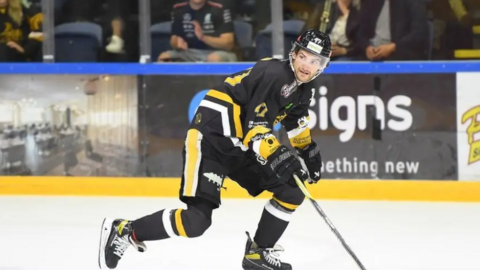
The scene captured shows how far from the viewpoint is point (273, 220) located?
354 cm

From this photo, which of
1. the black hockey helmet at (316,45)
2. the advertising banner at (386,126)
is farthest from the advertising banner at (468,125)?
the black hockey helmet at (316,45)

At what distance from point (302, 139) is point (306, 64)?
0.48 meters

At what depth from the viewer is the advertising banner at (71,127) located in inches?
235

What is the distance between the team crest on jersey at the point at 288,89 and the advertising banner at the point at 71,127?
279 centimetres

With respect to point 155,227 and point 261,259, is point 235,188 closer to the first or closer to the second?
point 261,259

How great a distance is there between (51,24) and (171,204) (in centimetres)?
170

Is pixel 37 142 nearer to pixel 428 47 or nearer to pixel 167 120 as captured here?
pixel 167 120

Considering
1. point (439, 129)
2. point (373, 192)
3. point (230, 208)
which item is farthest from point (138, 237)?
point (439, 129)

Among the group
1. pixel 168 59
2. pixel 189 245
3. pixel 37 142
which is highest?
pixel 168 59

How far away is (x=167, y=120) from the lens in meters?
5.98

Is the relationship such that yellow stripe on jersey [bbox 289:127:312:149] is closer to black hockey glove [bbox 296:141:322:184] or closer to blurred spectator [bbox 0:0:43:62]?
black hockey glove [bbox 296:141:322:184]

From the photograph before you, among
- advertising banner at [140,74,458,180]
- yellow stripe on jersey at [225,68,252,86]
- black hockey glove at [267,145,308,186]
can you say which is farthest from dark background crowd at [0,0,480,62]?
black hockey glove at [267,145,308,186]

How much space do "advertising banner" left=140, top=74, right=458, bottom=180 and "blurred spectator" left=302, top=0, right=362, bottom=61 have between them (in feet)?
0.95

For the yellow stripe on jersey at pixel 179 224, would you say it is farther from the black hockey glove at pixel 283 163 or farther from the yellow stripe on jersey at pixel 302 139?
the yellow stripe on jersey at pixel 302 139
